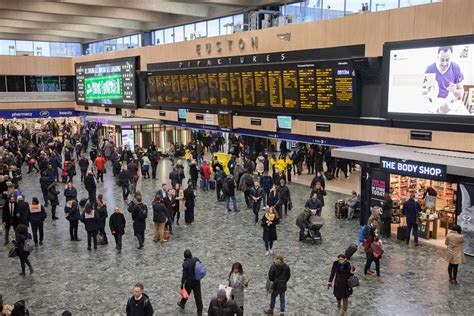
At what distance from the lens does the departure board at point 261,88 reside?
19859 mm

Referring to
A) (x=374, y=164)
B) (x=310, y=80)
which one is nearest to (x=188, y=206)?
(x=374, y=164)

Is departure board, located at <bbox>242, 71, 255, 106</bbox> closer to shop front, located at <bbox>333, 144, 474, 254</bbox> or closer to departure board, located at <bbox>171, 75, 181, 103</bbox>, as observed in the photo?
departure board, located at <bbox>171, 75, 181, 103</bbox>

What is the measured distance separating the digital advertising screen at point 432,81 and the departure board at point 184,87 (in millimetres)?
12831

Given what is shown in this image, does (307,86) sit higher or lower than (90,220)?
higher

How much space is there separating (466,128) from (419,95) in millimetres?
1721

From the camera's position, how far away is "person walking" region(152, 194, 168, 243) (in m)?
12.3

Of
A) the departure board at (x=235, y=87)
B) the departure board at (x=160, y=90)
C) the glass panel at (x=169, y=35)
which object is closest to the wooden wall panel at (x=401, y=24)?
the departure board at (x=235, y=87)

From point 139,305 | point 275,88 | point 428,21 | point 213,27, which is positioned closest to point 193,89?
point 275,88

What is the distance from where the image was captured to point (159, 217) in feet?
40.7

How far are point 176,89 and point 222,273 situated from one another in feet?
56.1

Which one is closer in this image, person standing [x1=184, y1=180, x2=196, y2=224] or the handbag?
the handbag

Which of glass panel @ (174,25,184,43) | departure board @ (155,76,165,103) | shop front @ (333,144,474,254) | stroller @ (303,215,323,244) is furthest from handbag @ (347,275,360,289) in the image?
glass panel @ (174,25,184,43)

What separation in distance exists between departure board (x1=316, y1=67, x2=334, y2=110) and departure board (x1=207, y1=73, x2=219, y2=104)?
6.74 m

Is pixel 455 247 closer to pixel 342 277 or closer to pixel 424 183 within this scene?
pixel 342 277
